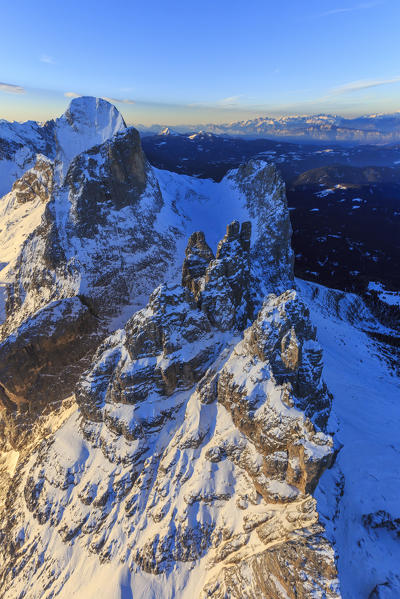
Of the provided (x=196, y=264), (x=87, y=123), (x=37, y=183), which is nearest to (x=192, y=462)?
(x=196, y=264)

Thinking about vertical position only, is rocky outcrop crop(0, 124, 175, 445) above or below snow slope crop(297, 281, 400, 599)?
above

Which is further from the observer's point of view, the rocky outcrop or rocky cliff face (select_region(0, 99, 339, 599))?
the rocky outcrop

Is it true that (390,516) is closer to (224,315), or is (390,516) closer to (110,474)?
(224,315)

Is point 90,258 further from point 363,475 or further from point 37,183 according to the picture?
point 363,475

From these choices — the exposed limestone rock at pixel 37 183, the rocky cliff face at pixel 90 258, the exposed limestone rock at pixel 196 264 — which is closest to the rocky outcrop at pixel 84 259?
the rocky cliff face at pixel 90 258

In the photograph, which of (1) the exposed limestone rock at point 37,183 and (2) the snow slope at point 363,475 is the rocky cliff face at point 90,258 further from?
(2) the snow slope at point 363,475

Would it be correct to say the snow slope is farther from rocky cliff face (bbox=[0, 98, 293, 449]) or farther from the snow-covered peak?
the snow-covered peak

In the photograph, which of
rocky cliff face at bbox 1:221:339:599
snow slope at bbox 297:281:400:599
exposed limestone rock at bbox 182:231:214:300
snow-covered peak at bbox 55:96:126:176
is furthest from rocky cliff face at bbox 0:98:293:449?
snow slope at bbox 297:281:400:599
